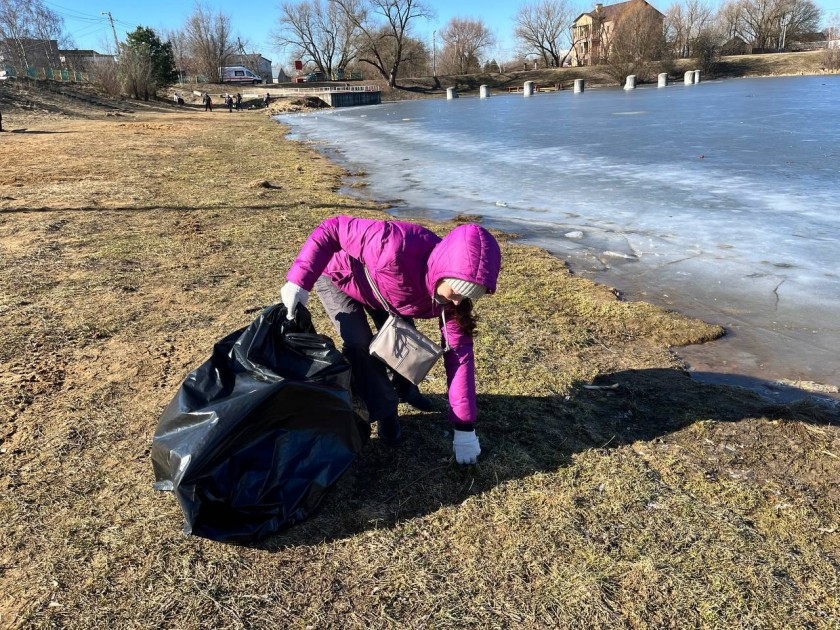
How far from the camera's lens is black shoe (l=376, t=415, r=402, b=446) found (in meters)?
2.68

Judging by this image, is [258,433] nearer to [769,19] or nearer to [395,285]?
[395,285]

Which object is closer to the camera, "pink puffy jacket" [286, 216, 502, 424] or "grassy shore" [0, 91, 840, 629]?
"grassy shore" [0, 91, 840, 629]

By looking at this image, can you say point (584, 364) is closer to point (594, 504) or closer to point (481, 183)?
point (594, 504)

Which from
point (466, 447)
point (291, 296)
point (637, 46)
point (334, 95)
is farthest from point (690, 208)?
point (637, 46)

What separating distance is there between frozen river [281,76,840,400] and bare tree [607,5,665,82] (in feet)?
154

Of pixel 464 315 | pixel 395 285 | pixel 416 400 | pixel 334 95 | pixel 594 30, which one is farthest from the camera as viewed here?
pixel 594 30

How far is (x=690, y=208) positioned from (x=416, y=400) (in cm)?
588

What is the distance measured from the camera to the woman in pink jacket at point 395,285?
210 cm

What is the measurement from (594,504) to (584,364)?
4.27ft

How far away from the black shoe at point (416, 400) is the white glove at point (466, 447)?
1.54 ft

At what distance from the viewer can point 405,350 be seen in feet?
7.61

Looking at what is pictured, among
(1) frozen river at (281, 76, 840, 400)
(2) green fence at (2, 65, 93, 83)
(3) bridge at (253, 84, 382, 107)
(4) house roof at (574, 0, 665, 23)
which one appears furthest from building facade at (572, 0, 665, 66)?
(1) frozen river at (281, 76, 840, 400)

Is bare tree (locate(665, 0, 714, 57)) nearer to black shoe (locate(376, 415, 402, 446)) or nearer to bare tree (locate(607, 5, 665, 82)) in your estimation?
bare tree (locate(607, 5, 665, 82))

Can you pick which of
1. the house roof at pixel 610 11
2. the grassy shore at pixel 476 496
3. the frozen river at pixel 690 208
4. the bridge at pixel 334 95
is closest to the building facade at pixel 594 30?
the house roof at pixel 610 11
